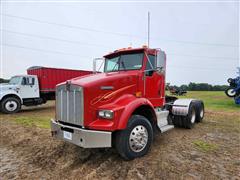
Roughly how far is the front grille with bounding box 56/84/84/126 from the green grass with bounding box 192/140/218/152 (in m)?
3.07

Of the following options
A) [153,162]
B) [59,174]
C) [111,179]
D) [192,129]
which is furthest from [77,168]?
[192,129]

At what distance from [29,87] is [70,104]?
9.44 metres

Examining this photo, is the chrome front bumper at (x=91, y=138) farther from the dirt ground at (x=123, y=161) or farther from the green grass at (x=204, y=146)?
the green grass at (x=204, y=146)

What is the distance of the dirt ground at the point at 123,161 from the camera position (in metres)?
3.34

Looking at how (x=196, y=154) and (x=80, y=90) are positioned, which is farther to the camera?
(x=196, y=154)

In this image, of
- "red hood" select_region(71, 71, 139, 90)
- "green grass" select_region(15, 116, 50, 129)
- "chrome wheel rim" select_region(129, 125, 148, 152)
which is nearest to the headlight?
"red hood" select_region(71, 71, 139, 90)

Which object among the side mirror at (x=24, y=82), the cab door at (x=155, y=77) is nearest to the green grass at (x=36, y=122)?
the side mirror at (x=24, y=82)

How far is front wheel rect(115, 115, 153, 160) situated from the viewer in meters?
3.57

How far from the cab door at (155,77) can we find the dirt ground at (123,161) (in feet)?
4.00

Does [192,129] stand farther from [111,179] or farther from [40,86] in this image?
[40,86]

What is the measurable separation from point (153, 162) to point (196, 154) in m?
1.17

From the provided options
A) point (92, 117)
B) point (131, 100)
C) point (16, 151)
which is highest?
point (131, 100)

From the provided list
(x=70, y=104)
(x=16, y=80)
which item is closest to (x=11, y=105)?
(x=16, y=80)

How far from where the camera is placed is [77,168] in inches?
143
